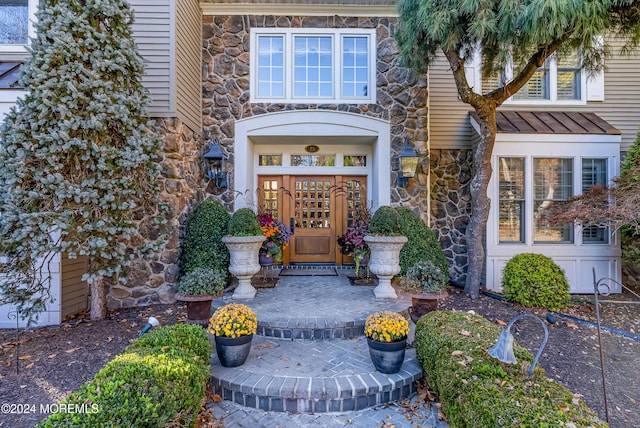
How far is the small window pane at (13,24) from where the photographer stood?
5.14 metres

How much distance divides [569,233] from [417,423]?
585 cm

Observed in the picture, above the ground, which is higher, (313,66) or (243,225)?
(313,66)

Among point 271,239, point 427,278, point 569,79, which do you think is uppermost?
point 569,79

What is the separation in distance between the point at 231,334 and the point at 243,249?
5.90 feet

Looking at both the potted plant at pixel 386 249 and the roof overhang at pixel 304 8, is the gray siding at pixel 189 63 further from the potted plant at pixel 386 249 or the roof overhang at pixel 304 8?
the potted plant at pixel 386 249

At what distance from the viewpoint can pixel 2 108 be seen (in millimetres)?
4156

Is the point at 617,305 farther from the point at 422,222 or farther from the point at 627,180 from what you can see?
the point at 422,222

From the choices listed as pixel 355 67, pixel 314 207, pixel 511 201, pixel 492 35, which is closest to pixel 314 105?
pixel 355 67

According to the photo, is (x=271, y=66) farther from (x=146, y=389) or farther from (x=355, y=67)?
(x=146, y=389)

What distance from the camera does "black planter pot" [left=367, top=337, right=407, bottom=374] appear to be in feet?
8.86

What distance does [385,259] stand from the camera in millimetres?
4539

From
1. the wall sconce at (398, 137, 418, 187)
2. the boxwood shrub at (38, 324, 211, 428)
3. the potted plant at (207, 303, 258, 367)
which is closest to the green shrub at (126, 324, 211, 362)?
the boxwood shrub at (38, 324, 211, 428)

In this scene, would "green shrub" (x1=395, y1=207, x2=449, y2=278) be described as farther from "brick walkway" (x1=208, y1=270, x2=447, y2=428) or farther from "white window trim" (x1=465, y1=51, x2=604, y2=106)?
"white window trim" (x1=465, y1=51, x2=604, y2=106)

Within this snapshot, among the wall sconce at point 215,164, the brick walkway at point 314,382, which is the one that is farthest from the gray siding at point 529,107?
the brick walkway at point 314,382
